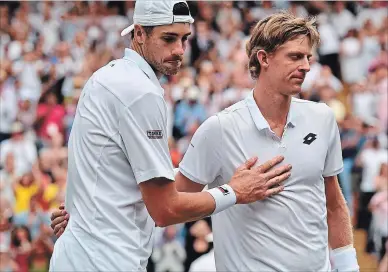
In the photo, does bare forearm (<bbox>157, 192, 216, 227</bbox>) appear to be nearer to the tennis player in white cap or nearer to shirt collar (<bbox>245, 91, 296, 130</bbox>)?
the tennis player in white cap

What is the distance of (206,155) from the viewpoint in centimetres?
621

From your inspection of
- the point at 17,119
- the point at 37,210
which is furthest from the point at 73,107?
the point at 37,210

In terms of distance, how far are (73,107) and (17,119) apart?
96cm

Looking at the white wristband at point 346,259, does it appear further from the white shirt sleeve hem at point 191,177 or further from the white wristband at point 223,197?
the white wristband at point 223,197

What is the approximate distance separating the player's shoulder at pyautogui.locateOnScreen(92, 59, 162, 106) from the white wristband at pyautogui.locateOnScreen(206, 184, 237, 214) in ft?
2.12

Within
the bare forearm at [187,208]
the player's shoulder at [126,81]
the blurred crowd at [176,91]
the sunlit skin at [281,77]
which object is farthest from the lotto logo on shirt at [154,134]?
the blurred crowd at [176,91]

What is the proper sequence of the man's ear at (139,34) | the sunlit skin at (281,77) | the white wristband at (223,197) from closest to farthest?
1. the man's ear at (139,34)
2. the white wristband at (223,197)
3. the sunlit skin at (281,77)

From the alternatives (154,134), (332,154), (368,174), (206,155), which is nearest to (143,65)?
(154,134)

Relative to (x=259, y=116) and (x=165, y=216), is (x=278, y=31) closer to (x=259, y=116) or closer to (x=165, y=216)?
(x=259, y=116)

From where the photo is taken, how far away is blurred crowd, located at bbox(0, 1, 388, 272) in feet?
48.1

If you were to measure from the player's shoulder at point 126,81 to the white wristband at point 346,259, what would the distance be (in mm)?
1839

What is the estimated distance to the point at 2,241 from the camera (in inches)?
574

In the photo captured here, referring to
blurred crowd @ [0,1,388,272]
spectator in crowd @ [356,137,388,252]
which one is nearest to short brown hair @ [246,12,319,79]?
blurred crowd @ [0,1,388,272]

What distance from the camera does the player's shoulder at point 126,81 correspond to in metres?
5.01
